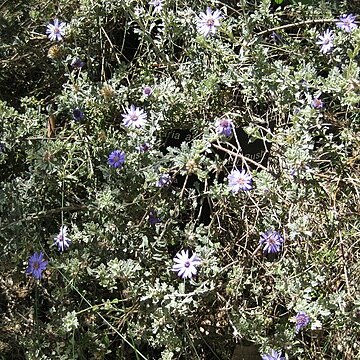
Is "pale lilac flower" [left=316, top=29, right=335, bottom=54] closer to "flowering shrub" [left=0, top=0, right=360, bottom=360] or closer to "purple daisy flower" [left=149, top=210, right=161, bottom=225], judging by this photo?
"flowering shrub" [left=0, top=0, right=360, bottom=360]

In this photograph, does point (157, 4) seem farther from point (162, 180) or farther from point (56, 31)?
point (162, 180)

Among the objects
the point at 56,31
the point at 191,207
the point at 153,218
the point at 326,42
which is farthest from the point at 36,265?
the point at 326,42

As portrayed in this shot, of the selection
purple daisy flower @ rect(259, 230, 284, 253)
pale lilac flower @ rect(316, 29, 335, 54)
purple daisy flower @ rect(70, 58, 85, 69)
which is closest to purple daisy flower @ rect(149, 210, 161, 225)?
purple daisy flower @ rect(259, 230, 284, 253)

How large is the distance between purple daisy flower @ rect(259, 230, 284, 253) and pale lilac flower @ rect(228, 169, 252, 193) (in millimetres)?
135

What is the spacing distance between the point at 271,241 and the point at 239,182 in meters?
0.17

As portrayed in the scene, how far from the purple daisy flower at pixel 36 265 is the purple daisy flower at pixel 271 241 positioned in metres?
0.50

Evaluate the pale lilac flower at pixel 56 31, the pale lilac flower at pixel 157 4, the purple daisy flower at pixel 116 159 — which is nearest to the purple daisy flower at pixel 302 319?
the purple daisy flower at pixel 116 159

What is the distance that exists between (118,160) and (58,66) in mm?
447

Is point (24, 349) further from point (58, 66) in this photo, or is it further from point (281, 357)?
point (58, 66)

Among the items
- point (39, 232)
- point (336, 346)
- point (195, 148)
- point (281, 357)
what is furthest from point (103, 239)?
point (336, 346)

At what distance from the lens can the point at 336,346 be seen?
179 centimetres

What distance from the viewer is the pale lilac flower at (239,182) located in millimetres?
1654

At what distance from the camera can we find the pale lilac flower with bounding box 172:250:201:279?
1.62 meters

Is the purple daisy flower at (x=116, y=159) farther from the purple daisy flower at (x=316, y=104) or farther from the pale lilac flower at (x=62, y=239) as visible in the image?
the purple daisy flower at (x=316, y=104)
